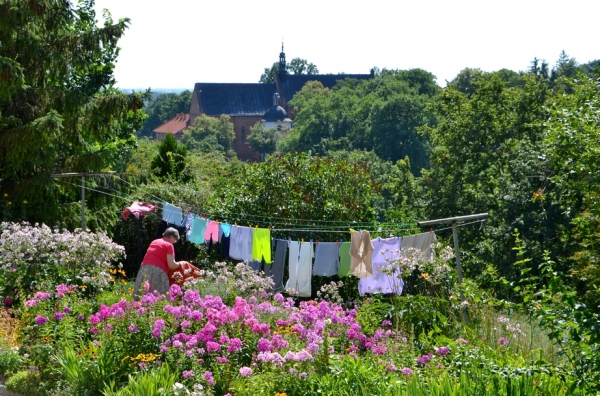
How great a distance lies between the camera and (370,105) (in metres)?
75.9

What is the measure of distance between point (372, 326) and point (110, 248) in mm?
3937

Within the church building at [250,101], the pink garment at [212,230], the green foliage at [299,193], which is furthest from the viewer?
the church building at [250,101]

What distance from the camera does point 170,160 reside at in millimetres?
17062

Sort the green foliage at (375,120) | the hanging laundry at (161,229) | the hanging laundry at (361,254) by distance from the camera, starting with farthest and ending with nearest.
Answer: the green foliage at (375,120), the hanging laundry at (161,229), the hanging laundry at (361,254)

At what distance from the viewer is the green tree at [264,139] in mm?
110562

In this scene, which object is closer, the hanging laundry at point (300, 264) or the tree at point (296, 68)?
the hanging laundry at point (300, 264)

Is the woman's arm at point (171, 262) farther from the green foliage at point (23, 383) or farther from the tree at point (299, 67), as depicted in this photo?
the tree at point (299, 67)

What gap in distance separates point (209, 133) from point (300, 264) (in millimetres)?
96366

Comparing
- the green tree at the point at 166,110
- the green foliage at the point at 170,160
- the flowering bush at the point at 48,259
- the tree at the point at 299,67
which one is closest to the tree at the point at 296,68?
the tree at the point at 299,67

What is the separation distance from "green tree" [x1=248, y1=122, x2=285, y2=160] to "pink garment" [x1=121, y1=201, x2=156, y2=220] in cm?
9627

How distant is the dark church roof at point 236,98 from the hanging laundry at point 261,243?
11025 cm

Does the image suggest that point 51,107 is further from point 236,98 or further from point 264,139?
point 236,98

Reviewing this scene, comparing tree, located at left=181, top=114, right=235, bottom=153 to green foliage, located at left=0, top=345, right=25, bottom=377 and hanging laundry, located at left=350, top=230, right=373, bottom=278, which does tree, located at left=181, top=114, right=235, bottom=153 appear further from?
green foliage, located at left=0, top=345, right=25, bottom=377

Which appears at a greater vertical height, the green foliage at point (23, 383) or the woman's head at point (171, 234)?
the woman's head at point (171, 234)
